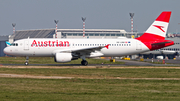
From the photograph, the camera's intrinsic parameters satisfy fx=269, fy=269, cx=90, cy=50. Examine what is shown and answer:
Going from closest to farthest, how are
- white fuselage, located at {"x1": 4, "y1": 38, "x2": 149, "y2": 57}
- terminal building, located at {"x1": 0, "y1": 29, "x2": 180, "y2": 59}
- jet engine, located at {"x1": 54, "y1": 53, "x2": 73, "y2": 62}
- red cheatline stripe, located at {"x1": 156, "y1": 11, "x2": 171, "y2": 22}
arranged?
1. jet engine, located at {"x1": 54, "y1": 53, "x2": 73, "y2": 62}
2. white fuselage, located at {"x1": 4, "y1": 38, "x2": 149, "y2": 57}
3. red cheatline stripe, located at {"x1": 156, "y1": 11, "x2": 171, "y2": 22}
4. terminal building, located at {"x1": 0, "y1": 29, "x2": 180, "y2": 59}

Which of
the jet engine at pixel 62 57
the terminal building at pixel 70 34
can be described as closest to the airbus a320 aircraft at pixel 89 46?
the jet engine at pixel 62 57

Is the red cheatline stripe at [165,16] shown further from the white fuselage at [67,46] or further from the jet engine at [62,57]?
the jet engine at [62,57]

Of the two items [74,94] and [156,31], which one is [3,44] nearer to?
[156,31]

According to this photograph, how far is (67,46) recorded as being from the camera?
137 feet

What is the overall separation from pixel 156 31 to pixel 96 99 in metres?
32.0

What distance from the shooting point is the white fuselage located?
41.5 m

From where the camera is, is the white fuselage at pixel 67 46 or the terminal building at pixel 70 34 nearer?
the white fuselage at pixel 67 46

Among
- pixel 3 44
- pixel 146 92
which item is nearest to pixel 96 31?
pixel 3 44

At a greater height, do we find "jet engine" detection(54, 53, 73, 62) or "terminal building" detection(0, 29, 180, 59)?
"terminal building" detection(0, 29, 180, 59)

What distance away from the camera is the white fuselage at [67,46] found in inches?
1633

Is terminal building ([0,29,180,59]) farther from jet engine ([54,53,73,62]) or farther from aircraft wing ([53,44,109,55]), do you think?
jet engine ([54,53,73,62])

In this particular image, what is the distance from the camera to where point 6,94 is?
1556 cm

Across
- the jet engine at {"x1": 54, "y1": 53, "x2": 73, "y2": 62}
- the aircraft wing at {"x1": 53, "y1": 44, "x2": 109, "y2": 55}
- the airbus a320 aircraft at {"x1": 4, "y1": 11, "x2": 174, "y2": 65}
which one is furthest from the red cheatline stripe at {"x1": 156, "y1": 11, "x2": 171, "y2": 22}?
the jet engine at {"x1": 54, "y1": 53, "x2": 73, "y2": 62}

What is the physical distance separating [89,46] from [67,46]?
348 cm
